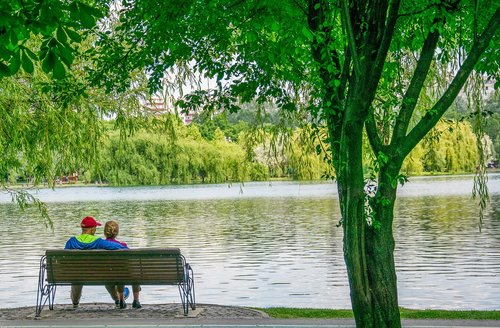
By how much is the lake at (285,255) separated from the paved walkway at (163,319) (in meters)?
3.59

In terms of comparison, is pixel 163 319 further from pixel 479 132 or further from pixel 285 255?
pixel 285 255

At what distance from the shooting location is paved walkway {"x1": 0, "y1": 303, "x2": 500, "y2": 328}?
9547mm

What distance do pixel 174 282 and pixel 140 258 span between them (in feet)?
1.54

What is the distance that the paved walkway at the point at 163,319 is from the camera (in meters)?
9.55

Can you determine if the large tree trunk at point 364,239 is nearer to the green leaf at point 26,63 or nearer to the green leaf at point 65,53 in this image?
the green leaf at point 65,53

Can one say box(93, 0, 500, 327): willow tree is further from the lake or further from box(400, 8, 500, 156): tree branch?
the lake

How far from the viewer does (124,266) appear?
10789 millimetres

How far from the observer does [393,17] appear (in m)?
7.35

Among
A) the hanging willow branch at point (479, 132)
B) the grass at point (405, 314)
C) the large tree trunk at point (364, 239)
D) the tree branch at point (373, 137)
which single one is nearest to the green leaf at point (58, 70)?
the large tree trunk at point (364, 239)

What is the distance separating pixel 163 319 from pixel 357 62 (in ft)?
13.5

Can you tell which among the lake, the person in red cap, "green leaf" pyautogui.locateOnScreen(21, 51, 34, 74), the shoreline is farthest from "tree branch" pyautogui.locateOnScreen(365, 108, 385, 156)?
the lake


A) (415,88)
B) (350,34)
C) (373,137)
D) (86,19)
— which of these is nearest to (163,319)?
(373,137)

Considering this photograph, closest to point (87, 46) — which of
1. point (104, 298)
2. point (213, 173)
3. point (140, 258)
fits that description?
point (104, 298)

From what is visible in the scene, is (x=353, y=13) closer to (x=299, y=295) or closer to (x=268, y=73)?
(x=268, y=73)
